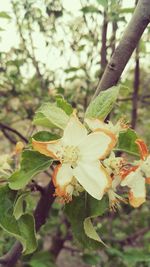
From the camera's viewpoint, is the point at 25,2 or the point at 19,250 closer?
the point at 19,250

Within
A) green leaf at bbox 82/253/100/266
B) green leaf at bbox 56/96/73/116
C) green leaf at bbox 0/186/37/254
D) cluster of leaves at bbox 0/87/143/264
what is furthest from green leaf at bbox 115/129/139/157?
green leaf at bbox 82/253/100/266

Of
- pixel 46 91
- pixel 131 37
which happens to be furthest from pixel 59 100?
pixel 46 91

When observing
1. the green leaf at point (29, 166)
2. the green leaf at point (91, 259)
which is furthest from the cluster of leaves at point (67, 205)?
the green leaf at point (91, 259)

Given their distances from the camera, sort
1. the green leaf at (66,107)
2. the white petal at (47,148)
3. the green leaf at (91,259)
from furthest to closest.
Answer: the green leaf at (91,259) < the green leaf at (66,107) < the white petal at (47,148)

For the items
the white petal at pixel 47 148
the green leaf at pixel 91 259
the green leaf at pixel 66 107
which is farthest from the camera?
the green leaf at pixel 91 259

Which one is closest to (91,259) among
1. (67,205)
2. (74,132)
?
(67,205)

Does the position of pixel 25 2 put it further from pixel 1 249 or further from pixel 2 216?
pixel 2 216

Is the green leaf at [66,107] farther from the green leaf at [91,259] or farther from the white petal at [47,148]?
the green leaf at [91,259]
